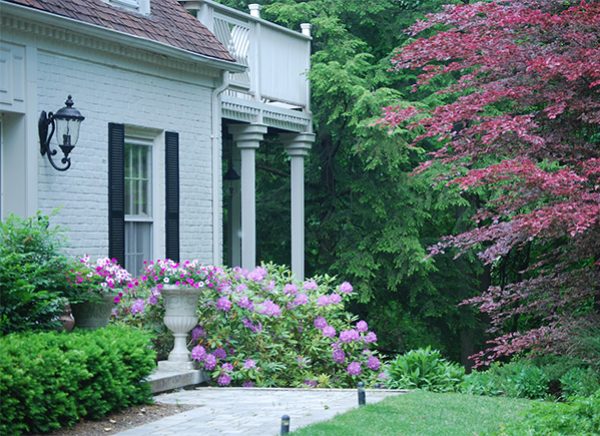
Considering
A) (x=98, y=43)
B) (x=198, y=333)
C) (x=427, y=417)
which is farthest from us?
(x=98, y=43)

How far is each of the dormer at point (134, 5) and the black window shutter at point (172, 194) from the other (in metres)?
1.58

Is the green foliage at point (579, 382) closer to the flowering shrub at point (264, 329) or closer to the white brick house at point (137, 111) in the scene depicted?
the flowering shrub at point (264, 329)

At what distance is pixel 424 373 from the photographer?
11125mm

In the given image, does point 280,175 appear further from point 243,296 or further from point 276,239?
point 243,296

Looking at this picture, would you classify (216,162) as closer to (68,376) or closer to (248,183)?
(248,183)

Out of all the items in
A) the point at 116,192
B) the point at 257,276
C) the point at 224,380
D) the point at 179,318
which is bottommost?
the point at 224,380

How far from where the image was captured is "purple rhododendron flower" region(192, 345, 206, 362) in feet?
37.4

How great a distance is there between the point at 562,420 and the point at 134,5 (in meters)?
8.18

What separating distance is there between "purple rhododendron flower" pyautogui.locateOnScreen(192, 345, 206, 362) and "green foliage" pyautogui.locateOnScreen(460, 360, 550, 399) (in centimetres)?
272

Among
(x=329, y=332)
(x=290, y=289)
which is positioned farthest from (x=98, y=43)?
(x=329, y=332)

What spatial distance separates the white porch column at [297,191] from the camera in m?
17.2

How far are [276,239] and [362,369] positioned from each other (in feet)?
28.3

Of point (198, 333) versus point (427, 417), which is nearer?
point (427, 417)

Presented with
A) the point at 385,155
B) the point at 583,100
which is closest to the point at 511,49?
the point at 583,100
